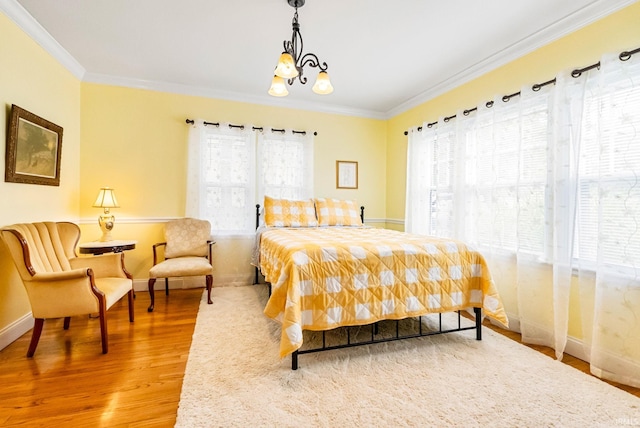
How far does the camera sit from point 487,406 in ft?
5.22

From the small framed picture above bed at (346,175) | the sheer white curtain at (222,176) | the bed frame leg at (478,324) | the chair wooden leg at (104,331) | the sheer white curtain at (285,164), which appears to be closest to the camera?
the chair wooden leg at (104,331)

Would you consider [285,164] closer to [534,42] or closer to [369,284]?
[369,284]

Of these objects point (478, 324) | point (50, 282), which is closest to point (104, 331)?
point (50, 282)

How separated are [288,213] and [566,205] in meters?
2.75

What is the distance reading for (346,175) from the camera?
463 centimetres

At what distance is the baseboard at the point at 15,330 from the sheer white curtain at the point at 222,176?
177cm

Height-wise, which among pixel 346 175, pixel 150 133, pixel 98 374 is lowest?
pixel 98 374

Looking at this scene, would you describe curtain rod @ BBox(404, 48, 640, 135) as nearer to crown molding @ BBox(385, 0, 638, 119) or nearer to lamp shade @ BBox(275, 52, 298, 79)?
crown molding @ BBox(385, 0, 638, 119)

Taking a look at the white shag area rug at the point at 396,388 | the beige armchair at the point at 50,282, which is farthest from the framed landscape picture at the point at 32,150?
the white shag area rug at the point at 396,388

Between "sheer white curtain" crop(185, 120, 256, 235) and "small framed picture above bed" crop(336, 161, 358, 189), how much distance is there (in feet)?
4.40

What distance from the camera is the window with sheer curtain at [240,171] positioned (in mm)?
3805

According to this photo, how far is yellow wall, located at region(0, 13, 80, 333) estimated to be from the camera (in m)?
2.28

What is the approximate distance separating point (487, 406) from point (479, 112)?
8.79ft

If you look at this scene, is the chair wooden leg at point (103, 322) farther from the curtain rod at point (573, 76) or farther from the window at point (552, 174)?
the curtain rod at point (573, 76)
